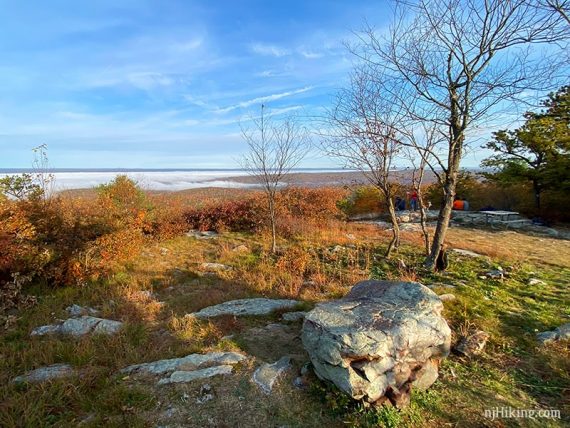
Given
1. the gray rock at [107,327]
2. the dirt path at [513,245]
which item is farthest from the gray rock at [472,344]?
the dirt path at [513,245]

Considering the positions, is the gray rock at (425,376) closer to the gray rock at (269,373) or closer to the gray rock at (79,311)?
the gray rock at (269,373)

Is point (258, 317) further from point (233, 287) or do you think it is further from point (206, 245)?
point (206, 245)

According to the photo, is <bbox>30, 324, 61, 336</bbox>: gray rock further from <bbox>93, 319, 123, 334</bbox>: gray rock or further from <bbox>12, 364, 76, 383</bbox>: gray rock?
<bbox>12, 364, 76, 383</bbox>: gray rock

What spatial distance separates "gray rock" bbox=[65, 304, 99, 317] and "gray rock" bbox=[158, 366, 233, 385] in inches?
101

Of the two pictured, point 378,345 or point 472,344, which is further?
point 472,344

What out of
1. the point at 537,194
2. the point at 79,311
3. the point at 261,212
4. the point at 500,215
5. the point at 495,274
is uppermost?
the point at 537,194

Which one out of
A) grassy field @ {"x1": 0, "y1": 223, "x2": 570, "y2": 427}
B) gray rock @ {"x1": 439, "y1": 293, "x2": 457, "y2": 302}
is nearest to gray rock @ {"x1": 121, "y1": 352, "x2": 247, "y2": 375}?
grassy field @ {"x1": 0, "y1": 223, "x2": 570, "y2": 427}

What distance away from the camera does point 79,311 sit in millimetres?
4945

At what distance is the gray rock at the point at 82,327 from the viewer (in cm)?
410

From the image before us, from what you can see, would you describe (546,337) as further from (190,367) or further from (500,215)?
(500,215)

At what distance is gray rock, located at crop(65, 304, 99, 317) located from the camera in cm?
489

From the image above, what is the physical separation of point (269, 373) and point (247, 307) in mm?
1804

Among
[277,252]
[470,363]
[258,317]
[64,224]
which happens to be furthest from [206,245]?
[470,363]

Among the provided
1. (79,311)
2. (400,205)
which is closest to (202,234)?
(79,311)
